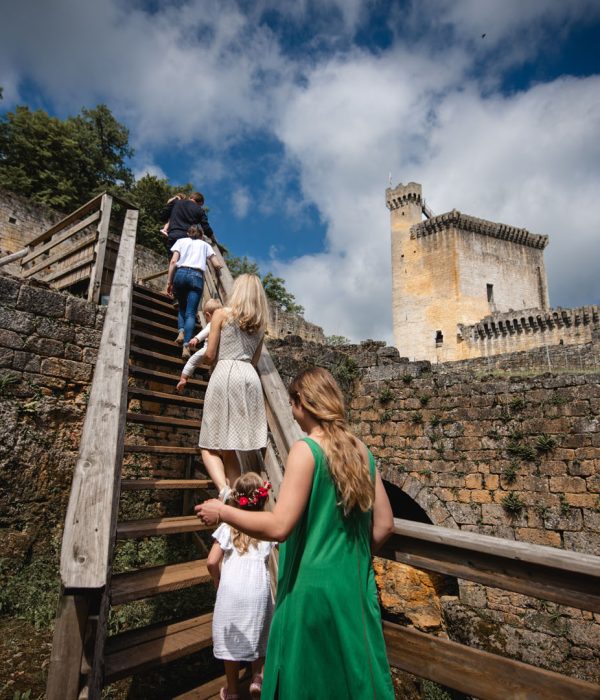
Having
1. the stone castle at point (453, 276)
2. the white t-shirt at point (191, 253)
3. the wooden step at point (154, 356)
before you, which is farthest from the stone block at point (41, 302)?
the stone castle at point (453, 276)

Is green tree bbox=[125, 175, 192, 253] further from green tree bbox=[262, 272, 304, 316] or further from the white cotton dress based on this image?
the white cotton dress

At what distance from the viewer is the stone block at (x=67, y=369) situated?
4367 millimetres

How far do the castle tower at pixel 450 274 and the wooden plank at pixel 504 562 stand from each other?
32.6m

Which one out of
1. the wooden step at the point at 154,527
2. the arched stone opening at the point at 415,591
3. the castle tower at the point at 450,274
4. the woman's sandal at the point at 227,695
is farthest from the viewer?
the castle tower at the point at 450,274

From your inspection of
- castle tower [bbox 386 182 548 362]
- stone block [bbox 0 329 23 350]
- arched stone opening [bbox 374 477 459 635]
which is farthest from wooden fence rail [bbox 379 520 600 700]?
castle tower [bbox 386 182 548 362]

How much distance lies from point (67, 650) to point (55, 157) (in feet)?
91.3

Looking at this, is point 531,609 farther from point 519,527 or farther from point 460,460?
point 460,460

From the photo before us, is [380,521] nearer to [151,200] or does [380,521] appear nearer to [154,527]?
[154,527]

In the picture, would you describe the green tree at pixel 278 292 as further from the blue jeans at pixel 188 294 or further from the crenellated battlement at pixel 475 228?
the blue jeans at pixel 188 294

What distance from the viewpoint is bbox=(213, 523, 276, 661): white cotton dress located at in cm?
219

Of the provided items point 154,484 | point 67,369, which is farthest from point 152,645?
point 67,369

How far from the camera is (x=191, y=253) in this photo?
16.7ft

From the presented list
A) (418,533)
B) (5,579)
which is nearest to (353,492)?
(418,533)

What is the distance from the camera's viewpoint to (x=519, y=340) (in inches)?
1103
